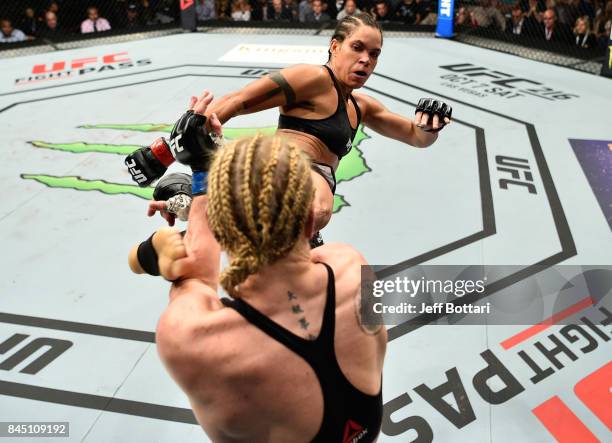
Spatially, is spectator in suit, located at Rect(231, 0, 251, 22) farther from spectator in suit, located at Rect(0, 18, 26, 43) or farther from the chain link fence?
spectator in suit, located at Rect(0, 18, 26, 43)

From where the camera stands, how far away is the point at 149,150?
192cm

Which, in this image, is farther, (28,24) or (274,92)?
(28,24)

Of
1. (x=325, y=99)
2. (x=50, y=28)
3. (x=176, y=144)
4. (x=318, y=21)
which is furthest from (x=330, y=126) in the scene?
(x=50, y=28)

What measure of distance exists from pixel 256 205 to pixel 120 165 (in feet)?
11.1

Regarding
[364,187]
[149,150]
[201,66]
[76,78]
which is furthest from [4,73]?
[149,150]

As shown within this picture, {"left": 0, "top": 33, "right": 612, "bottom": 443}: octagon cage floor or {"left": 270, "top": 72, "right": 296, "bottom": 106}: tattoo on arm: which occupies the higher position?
{"left": 270, "top": 72, "right": 296, "bottom": 106}: tattoo on arm

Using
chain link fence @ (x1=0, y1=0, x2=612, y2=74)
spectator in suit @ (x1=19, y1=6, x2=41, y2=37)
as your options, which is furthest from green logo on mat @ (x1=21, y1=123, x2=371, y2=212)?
spectator in suit @ (x1=19, y1=6, x2=41, y2=37)

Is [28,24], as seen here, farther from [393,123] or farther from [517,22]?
[393,123]

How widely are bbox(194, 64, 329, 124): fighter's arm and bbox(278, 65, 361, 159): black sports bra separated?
0.27 feet

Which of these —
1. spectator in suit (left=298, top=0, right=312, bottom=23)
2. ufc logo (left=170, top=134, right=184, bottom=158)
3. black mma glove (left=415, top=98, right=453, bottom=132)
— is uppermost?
spectator in suit (left=298, top=0, right=312, bottom=23)

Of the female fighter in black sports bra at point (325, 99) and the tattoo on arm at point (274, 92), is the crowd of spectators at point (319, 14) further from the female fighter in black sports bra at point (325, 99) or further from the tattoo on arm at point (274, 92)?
the tattoo on arm at point (274, 92)

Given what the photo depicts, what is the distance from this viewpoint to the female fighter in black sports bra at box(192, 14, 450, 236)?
214 centimetres

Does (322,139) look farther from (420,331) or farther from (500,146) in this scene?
(500,146)

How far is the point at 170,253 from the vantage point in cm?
113
